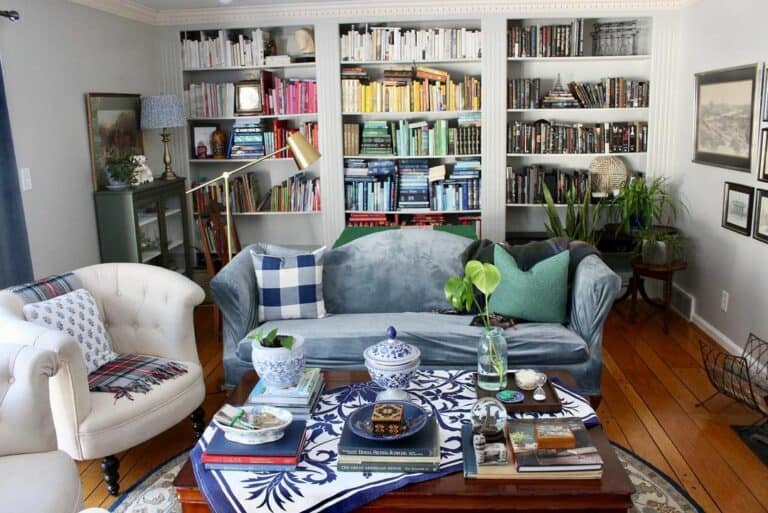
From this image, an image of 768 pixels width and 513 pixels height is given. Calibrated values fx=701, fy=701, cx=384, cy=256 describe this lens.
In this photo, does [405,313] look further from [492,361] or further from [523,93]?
[523,93]

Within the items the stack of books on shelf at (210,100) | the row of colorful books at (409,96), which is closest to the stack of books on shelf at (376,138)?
the row of colorful books at (409,96)

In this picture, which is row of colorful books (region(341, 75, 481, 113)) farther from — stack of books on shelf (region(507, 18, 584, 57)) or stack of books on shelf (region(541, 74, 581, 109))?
stack of books on shelf (region(541, 74, 581, 109))

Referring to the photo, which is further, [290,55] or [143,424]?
[290,55]

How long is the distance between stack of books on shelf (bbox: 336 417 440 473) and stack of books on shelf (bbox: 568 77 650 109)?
3818 mm

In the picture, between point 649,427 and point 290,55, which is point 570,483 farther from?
point 290,55

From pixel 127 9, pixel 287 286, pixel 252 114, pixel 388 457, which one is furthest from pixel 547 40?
pixel 388 457

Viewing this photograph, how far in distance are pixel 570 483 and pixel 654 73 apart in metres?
3.98

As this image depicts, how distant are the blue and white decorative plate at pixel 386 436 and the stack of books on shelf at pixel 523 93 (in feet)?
11.4

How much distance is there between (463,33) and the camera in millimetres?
5258

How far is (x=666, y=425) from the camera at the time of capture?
133 inches

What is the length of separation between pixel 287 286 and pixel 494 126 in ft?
7.94

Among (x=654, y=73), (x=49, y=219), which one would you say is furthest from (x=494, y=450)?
(x=654, y=73)

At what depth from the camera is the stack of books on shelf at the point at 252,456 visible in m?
2.13

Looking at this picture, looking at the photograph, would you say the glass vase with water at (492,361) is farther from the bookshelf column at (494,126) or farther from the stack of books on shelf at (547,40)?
the stack of books on shelf at (547,40)
